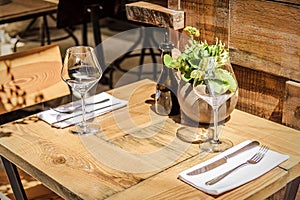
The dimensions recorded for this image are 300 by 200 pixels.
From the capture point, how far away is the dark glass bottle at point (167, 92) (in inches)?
66.5

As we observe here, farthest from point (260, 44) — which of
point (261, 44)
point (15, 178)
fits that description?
point (15, 178)

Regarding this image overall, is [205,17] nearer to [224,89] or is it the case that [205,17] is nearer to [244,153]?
[224,89]

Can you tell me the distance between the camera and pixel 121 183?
1.32 m

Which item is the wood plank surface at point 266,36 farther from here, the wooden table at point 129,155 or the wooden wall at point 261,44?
the wooden table at point 129,155

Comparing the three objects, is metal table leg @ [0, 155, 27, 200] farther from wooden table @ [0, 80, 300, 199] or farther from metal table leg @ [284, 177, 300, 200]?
metal table leg @ [284, 177, 300, 200]

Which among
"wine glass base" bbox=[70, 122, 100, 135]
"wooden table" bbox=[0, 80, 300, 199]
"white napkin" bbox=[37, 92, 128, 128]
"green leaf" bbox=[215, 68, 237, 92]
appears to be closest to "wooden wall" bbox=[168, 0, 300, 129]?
"wooden table" bbox=[0, 80, 300, 199]

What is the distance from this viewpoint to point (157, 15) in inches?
78.0

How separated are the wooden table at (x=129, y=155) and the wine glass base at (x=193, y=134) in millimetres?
21

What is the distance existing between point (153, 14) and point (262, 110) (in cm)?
56

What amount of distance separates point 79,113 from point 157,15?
52cm

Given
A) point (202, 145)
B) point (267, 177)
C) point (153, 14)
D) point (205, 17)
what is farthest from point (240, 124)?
point (153, 14)

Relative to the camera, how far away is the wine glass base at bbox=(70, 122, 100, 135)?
1603mm

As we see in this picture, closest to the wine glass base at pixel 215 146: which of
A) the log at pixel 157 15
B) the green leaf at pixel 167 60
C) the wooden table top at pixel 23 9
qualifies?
the green leaf at pixel 167 60

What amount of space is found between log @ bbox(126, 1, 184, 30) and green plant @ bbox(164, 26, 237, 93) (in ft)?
1.11
